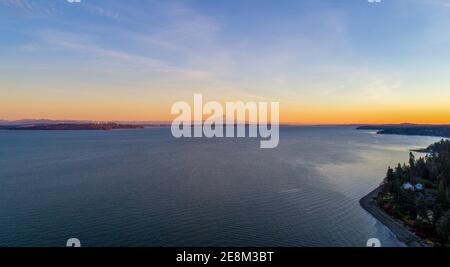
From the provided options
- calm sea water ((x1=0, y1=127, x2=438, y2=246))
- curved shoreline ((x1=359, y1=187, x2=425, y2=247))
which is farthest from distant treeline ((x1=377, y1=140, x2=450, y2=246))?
calm sea water ((x1=0, y1=127, x2=438, y2=246))

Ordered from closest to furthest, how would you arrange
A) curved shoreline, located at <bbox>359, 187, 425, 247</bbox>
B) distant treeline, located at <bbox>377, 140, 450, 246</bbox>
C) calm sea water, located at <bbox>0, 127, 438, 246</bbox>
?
calm sea water, located at <bbox>0, 127, 438, 246</bbox> < curved shoreline, located at <bbox>359, 187, 425, 247</bbox> < distant treeline, located at <bbox>377, 140, 450, 246</bbox>

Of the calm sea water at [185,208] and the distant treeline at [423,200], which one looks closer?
the calm sea water at [185,208]

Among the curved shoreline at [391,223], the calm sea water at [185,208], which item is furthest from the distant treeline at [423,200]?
the calm sea water at [185,208]

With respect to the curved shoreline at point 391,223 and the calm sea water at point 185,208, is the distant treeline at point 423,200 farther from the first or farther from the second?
the calm sea water at point 185,208

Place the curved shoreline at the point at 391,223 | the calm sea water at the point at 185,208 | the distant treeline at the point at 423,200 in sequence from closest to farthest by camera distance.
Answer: the calm sea water at the point at 185,208, the curved shoreline at the point at 391,223, the distant treeline at the point at 423,200

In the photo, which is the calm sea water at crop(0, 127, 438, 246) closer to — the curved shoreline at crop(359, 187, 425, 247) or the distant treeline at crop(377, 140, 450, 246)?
the curved shoreline at crop(359, 187, 425, 247)

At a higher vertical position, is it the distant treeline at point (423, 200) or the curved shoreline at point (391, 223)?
the distant treeline at point (423, 200)

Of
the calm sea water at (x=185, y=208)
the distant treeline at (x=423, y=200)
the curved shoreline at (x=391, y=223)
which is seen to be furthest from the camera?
the distant treeline at (x=423, y=200)

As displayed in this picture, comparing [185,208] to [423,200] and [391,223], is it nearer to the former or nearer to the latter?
[391,223]

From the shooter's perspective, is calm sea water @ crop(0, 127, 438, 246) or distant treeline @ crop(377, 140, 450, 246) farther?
distant treeline @ crop(377, 140, 450, 246)

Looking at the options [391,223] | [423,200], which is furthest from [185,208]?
[423,200]
